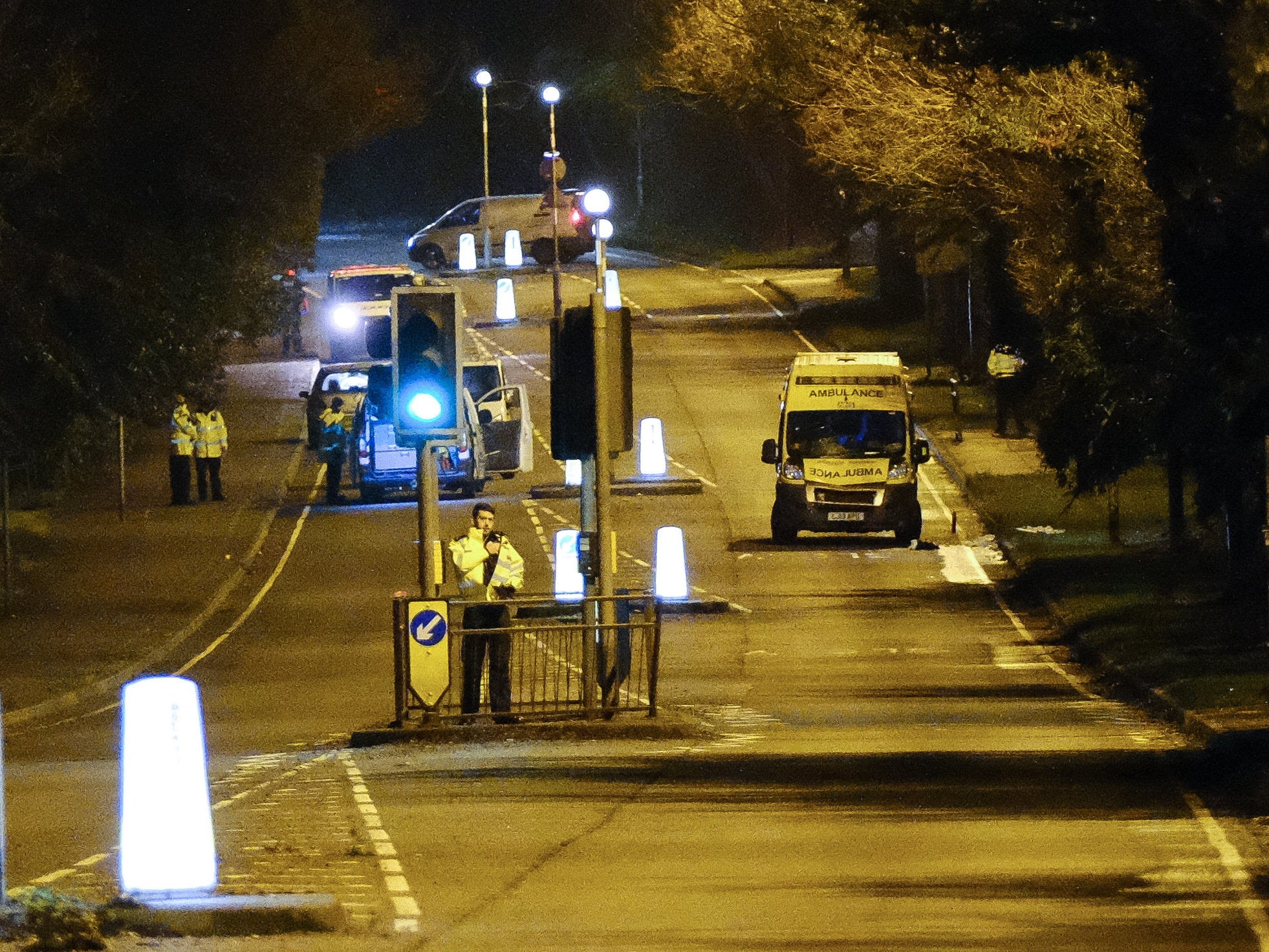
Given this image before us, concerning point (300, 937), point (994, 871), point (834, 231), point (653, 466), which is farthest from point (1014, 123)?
point (834, 231)

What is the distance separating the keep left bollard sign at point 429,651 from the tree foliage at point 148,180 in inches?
421

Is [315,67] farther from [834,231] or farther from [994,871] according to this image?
[994,871]

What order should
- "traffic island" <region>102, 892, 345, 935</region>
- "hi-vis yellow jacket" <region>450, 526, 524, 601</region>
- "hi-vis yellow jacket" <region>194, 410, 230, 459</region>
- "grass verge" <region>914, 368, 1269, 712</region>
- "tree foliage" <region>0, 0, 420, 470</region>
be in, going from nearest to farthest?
"traffic island" <region>102, 892, 345, 935</region> → "hi-vis yellow jacket" <region>450, 526, 524, 601</region> → "grass verge" <region>914, 368, 1269, 712</region> → "tree foliage" <region>0, 0, 420, 470</region> → "hi-vis yellow jacket" <region>194, 410, 230, 459</region>

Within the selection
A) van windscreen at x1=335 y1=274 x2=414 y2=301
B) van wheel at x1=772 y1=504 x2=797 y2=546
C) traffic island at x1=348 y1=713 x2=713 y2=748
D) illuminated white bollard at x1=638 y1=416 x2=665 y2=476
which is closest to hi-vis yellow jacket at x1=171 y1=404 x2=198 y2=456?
illuminated white bollard at x1=638 y1=416 x2=665 y2=476

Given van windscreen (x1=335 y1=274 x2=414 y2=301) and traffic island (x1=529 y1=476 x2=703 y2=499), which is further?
Answer: van windscreen (x1=335 y1=274 x2=414 y2=301)

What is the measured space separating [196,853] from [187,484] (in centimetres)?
2506

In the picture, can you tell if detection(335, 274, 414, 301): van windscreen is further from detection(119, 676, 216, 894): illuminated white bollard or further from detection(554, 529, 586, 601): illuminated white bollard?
detection(119, 676, 216, 894): illuminated white bollard

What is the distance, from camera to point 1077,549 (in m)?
27.8

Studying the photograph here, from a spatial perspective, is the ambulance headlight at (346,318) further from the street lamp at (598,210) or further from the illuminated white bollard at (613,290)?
the street lamp at (598,210)

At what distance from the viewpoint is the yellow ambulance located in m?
29.0

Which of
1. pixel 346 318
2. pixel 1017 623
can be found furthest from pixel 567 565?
pixel 346 318

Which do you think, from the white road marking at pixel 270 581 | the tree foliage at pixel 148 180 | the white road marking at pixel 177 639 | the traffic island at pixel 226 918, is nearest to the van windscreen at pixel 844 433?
the white road marking at pixel 270 581

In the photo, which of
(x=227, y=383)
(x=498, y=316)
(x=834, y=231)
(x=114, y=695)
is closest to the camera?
(x=114, y=695)

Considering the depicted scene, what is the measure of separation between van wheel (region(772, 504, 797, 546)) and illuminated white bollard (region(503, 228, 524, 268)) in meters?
29.3
